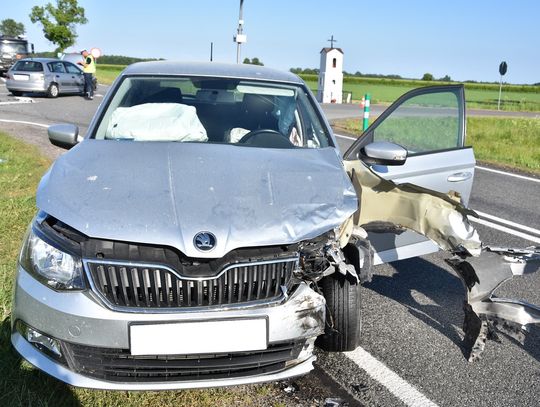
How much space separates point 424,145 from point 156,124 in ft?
6.58

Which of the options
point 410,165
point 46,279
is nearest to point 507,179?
point 410,165

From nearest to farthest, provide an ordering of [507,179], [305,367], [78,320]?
[78,320]
[305,367]
[507,179]

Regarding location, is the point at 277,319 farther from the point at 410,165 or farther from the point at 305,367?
the point at 410,165

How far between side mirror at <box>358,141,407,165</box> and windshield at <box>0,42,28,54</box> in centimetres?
3342

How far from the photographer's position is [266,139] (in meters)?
3.93

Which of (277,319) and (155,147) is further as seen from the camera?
(155,147)

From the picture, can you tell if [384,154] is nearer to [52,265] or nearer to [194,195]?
[194,195]

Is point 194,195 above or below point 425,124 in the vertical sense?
below

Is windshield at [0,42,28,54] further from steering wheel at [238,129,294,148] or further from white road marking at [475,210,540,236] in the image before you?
steering wheel at [238,129,294,148]

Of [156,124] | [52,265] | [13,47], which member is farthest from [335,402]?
[13,47]

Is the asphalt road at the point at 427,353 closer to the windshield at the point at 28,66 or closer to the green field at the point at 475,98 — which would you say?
the windshield at the point at 28,66

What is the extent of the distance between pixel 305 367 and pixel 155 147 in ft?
5.22

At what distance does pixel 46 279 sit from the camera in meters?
2.66

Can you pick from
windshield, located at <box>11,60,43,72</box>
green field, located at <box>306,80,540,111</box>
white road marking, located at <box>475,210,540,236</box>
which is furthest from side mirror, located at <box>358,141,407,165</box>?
green field, located at <box>306,80,540,111</box>
